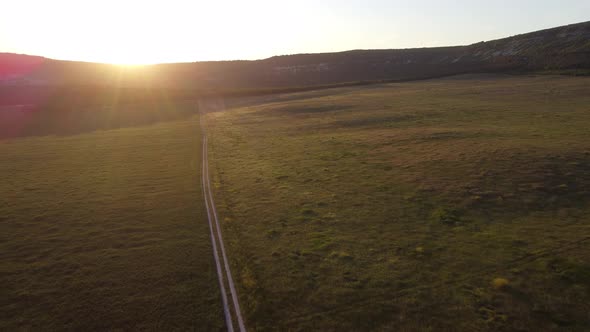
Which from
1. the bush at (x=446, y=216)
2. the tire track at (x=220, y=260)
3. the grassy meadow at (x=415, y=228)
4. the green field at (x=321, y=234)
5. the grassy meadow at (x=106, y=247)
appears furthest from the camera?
the bush at (x=446, y=216)

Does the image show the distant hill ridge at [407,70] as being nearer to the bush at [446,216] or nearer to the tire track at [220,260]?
the bush at [446,216]

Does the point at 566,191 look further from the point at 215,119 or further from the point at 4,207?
the point at 215,119

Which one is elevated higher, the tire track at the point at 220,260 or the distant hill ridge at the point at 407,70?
the distant hill ridge at the point at 407,70

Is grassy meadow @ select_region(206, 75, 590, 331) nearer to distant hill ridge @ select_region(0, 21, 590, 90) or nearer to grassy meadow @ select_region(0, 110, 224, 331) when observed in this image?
grassy meadow @ select_region(0, 110, 224, 331)

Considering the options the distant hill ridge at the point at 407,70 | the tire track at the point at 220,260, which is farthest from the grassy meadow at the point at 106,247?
the distant hill ridge at the point at 407,70

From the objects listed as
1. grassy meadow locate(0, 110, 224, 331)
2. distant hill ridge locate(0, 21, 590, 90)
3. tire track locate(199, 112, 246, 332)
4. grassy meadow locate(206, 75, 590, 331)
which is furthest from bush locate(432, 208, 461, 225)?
distant hill ridge locate(0, 21, 590, 90)
